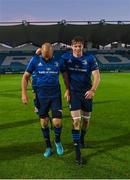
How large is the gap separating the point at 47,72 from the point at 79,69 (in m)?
0.64

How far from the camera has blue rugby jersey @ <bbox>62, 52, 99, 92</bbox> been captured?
8.98 m

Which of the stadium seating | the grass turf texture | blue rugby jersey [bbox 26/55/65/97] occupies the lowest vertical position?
the stadium seating

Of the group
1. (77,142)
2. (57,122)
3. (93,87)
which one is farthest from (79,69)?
(77,142)

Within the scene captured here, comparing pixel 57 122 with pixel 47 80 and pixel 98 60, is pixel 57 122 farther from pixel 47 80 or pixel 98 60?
pixel 98 60

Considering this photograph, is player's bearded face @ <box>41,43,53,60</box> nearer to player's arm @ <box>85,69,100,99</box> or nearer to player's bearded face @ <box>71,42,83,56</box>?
player's bearded face @ <box>71,42,83,56</box>

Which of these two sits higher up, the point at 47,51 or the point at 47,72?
the point at 47,51

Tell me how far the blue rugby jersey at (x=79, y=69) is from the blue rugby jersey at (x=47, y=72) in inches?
6.3

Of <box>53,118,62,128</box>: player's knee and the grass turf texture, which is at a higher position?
<box>53,118,62,128</box>: player's knee

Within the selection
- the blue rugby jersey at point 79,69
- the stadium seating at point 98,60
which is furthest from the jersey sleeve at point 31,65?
the stadium seating at point 98,60

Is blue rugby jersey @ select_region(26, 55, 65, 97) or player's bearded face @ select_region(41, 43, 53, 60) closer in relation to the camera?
player's bearded face @ select_region(41, 43, 53, 60)

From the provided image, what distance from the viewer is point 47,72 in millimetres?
8922

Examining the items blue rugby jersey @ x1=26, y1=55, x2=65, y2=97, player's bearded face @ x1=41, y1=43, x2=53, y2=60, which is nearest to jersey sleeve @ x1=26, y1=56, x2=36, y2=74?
blue rugby jersey @ x1=26, y1=55, x2=65, y2=97

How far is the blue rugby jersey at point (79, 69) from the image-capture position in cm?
898

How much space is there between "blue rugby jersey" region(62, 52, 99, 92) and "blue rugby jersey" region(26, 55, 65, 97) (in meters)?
0.16
